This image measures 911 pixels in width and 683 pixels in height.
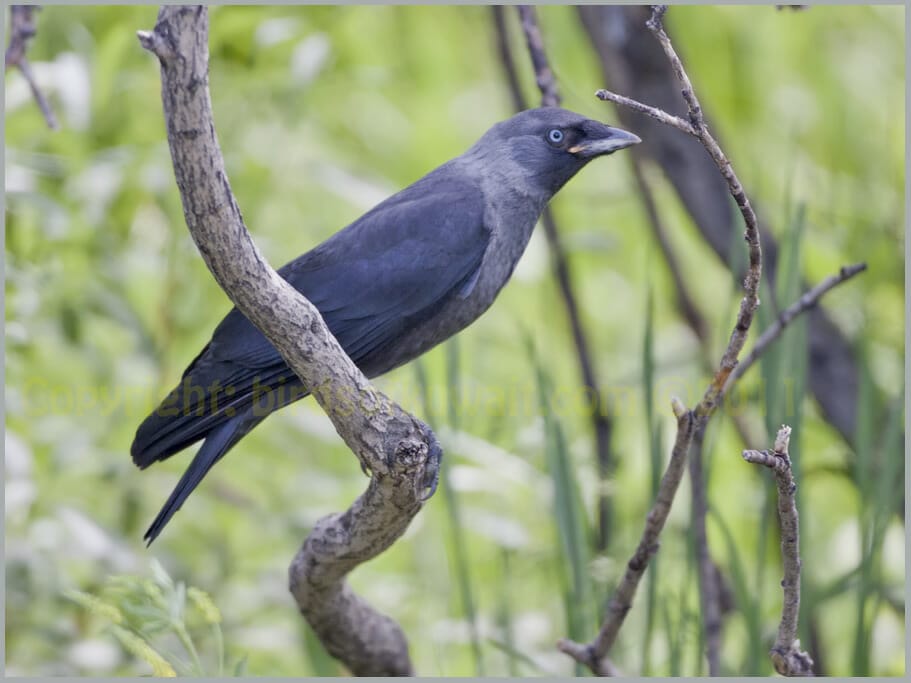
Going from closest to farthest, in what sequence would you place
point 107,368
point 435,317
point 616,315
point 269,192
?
1. point 435,317
2. point 107,368
3. point 269,192
4. point 616,315

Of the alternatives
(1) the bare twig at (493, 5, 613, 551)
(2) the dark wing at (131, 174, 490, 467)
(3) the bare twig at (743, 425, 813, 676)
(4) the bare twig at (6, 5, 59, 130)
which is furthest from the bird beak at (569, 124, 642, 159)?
(4) the bare twig at (6, 5, 59, 130)

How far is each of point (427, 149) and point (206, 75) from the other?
11.1ft

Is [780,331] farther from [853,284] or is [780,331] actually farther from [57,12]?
[57,12]

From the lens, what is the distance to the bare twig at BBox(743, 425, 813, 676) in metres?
1.87

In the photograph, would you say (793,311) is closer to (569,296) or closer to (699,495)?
(699,495)

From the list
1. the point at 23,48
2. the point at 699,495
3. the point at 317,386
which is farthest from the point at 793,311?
the point at 23,48

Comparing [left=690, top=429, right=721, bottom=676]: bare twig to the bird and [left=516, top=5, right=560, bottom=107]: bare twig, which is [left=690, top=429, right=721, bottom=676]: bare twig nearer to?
the bird

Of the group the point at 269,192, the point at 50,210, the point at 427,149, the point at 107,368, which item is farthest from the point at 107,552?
the point at 427,149

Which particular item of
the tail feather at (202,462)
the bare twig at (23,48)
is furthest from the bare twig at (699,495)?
the bare twig at (23,48)

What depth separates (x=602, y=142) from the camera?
310 centimetres

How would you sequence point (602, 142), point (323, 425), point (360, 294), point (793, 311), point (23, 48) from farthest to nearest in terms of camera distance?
1. point (323, 425)
2. point (602, 142)
3. point (360, 294)
4. point (23, 48)
5. point (793, 311)

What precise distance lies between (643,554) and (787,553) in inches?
19.8

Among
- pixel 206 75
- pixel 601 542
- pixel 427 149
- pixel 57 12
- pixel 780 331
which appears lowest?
pixel 601 542

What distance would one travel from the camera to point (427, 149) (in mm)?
5133
